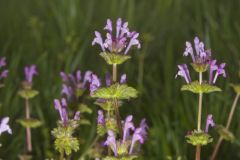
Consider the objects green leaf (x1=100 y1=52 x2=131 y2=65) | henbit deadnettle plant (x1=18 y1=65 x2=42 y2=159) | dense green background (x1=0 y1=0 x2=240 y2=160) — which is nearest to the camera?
green leaf (x1=100 y1=52 x2=131 y2=65)

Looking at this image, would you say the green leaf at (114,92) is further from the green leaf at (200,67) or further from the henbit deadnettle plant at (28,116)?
the henbit deadnettle plant at (28,116)

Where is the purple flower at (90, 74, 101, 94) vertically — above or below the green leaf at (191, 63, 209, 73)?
below

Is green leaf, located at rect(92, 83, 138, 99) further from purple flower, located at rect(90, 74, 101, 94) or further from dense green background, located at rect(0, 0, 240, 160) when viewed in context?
dense green background, located at rect(0, 0, 240, 160)

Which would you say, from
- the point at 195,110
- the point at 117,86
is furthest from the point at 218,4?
the point at 117,86

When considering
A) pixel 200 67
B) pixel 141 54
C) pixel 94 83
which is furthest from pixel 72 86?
pixel 141 54

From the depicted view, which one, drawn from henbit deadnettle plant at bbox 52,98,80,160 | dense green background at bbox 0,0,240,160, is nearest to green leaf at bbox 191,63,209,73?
henbit deadnettle plant at bbox 52,98,80,160

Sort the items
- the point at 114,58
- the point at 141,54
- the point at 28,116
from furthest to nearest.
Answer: the point at 141,54
the point at 28,116
the point at 114,58

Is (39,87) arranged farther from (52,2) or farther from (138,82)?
(52,2)

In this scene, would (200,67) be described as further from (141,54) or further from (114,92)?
(141,54)

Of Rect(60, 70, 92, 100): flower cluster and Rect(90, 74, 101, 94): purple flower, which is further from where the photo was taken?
Rect(60, 70, 92, 100): flower cluster
